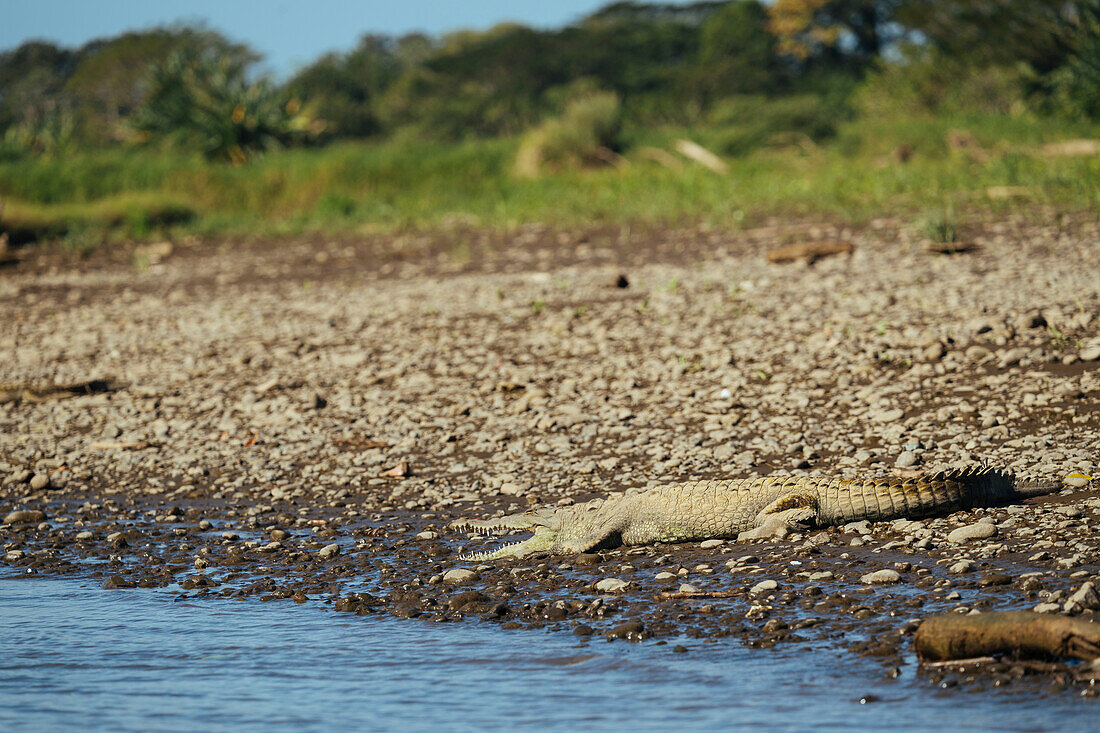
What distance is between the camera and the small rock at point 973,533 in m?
3.95

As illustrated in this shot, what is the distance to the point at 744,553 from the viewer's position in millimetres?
4168

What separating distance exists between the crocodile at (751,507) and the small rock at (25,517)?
231 cm

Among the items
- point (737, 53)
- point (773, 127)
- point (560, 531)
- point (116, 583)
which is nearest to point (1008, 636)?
point (560, 531)

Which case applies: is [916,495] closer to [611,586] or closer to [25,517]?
[611,586]

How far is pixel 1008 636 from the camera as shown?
9.73 ft

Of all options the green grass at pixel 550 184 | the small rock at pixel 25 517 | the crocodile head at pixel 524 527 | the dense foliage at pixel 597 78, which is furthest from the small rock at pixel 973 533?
the dense foliage at pixel 597 78

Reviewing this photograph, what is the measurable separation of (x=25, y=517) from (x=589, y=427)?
2.86 metres

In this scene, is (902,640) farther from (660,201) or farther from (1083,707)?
(660,201)

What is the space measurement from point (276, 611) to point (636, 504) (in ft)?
4.75

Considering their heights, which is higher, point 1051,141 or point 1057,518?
point 1051,141

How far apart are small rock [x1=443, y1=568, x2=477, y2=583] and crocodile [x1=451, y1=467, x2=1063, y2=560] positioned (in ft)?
0.61

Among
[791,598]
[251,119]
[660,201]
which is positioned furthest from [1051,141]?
[251,119]

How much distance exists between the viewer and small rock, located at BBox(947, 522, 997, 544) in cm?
395

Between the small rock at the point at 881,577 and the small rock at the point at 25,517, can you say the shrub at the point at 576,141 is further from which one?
the small rock at the point at 881,577
